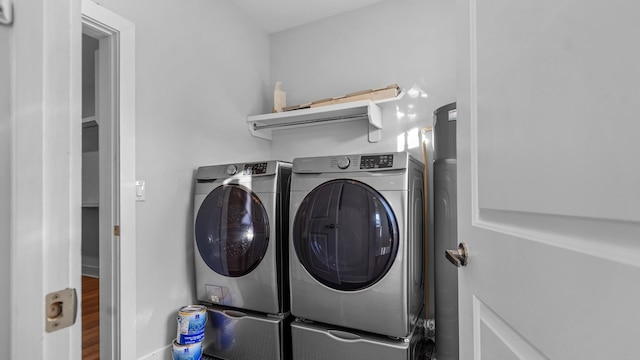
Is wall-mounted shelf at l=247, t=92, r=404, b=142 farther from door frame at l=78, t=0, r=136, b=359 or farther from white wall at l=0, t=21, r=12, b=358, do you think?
white wall at l=0, t=21, r=12, b=358

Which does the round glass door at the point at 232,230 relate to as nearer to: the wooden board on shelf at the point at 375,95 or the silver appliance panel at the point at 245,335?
the silver appliance panel at the point at 245,335

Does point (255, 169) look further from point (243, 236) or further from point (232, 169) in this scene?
point (243, 236)

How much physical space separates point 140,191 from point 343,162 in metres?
1.13

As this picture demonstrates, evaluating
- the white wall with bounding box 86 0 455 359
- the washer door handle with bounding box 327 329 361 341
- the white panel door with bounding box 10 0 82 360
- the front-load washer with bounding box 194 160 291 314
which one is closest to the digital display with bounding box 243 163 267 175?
the front-load washer with bounding box 194 160 291 314

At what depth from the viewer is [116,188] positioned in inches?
59.5

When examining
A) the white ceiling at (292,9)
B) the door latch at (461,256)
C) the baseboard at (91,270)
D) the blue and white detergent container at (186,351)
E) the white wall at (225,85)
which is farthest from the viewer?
the baseboard at (91,270)

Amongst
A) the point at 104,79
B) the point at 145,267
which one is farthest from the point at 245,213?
the point at 104,79

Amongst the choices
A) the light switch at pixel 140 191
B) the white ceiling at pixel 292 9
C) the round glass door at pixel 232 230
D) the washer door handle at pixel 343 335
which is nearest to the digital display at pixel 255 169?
the round glass door at pixel 232 230

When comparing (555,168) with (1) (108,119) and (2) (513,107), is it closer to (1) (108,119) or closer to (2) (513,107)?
(2) (513,107)

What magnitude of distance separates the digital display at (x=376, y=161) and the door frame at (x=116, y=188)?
4.09ft

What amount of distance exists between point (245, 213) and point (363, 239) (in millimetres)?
736

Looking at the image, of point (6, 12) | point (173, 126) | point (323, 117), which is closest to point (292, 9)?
point (323, 117)

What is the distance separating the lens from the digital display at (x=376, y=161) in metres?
1.50

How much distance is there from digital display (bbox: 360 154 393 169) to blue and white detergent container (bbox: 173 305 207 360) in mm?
1264
